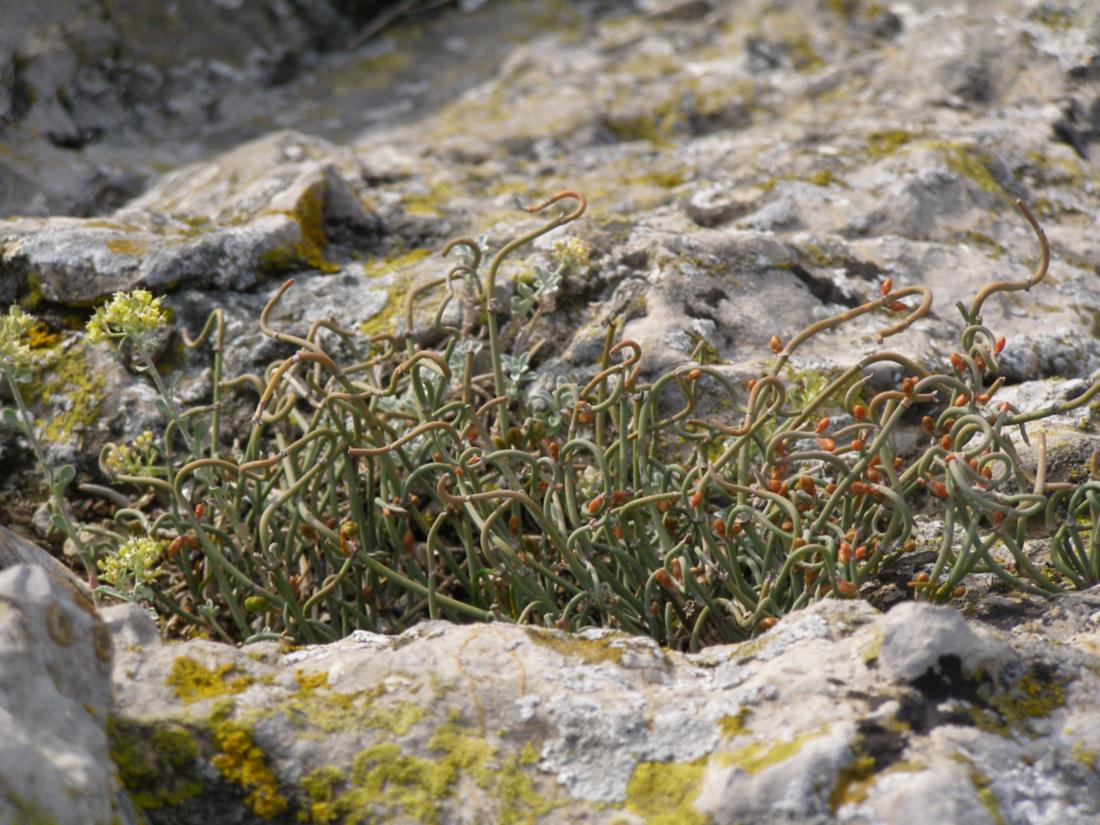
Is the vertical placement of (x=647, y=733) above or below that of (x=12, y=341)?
below

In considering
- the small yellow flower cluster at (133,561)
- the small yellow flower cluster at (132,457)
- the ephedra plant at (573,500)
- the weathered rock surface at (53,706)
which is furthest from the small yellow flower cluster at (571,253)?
the weathered rock surface at (53,706)

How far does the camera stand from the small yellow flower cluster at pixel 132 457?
2.44 m

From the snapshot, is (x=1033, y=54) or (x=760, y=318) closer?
(x=760, y=318)

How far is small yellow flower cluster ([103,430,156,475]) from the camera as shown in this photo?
2.44 m

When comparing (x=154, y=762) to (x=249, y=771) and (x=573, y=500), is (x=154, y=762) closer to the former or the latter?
(x=249, y=771)

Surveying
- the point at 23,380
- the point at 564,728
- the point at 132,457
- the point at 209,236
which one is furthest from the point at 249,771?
the point at 209,236

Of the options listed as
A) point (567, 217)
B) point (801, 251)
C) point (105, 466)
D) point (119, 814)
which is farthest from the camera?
point (801, 251)

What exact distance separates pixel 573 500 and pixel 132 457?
1224mm

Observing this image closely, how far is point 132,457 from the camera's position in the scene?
268cm

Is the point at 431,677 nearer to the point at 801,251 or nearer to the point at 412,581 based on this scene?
the point at 412,581

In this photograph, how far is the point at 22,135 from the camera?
417cm

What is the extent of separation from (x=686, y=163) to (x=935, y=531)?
6.56ft

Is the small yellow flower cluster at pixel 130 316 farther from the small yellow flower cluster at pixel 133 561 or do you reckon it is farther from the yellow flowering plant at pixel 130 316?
the small yellow flower cluster at pixel 133 561

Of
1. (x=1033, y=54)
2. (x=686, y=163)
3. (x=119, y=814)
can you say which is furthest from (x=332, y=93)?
(x=119, y=814)
